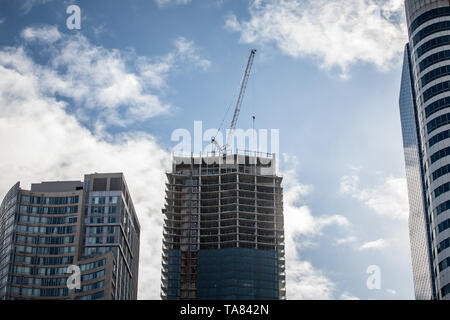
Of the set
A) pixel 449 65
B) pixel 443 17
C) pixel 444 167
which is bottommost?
pixel 444 167

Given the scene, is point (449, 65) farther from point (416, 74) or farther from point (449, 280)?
point (449, 280)

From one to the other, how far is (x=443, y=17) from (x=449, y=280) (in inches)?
2600

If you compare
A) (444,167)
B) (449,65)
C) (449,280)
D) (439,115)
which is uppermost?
(449,65)

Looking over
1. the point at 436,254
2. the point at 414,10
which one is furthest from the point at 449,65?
the point at 436,254

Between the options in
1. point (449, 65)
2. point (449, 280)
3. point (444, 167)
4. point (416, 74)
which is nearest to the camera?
point (449, 280)

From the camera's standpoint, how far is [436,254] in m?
137
